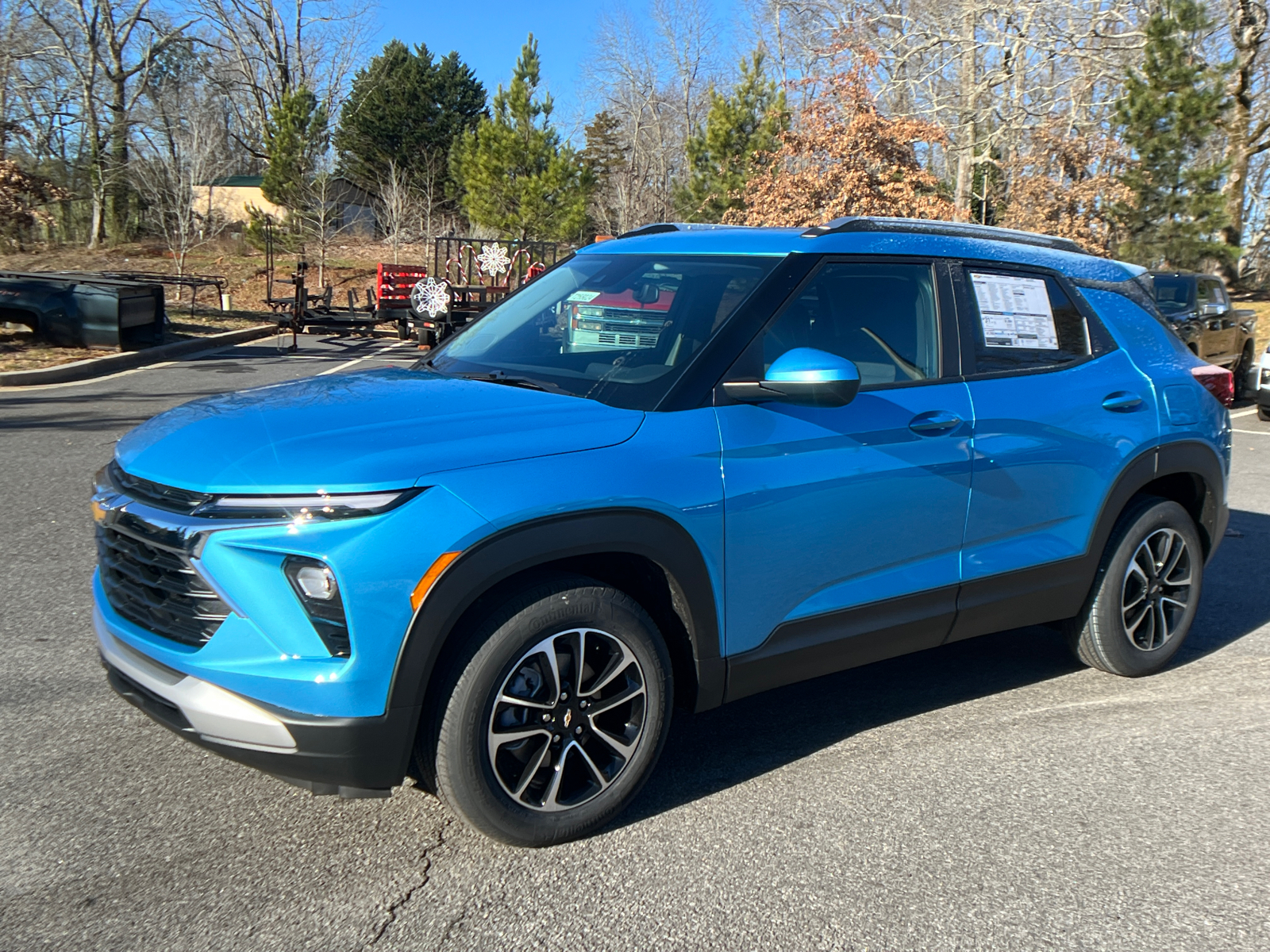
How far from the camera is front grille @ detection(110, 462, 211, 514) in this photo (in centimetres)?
271

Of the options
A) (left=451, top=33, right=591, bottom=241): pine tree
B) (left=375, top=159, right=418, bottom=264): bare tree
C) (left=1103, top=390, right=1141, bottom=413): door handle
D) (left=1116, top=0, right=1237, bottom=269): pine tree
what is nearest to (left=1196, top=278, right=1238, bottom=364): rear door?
(left=1116, top=0, right=1237, bottom=269): pine tree

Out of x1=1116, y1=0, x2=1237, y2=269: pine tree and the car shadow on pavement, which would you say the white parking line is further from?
x1=1116, y1=0, x2=1237, y2=269: pine tree

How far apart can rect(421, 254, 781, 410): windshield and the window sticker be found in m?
0.97

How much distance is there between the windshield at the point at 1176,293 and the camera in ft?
46.4

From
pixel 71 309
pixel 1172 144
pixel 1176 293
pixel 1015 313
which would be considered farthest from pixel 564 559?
pixel 1172 144

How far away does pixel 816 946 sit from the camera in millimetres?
2641

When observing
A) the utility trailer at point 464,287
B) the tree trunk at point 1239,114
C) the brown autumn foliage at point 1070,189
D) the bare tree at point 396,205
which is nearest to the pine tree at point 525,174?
the bare tree at point 396,205

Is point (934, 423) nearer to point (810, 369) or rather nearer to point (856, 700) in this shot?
point (810, 369)

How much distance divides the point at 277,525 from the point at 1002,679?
130 inches

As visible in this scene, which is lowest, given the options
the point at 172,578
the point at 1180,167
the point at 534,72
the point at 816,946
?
the point at 816,946

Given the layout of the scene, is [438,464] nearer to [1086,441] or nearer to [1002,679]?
[1086,441]

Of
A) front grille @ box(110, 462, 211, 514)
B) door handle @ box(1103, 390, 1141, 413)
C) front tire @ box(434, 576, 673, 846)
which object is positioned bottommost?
front tire @ box(434, 576, 673, 846)

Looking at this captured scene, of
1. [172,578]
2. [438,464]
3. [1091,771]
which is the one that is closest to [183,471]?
[172,578]

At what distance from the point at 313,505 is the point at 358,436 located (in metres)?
0.31
